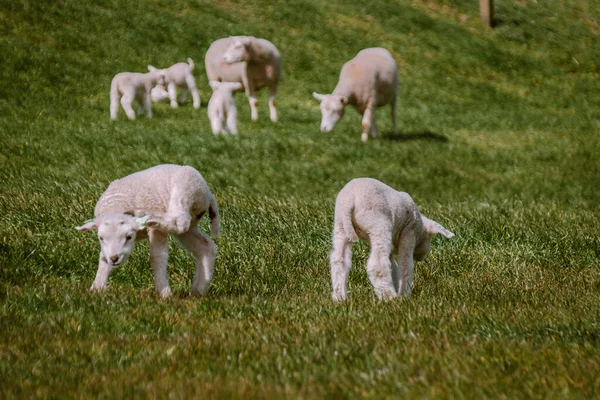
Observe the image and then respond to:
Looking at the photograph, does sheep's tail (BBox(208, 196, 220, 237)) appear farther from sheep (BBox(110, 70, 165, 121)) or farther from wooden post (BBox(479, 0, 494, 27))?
wooden post (BBox(479, 0, 494, 27))

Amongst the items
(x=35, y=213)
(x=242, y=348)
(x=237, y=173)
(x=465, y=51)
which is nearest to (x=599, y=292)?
(x=242, y=348)

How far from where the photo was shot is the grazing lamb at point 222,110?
16469mm

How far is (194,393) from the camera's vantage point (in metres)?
3.82

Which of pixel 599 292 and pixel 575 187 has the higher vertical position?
pixel 599 292

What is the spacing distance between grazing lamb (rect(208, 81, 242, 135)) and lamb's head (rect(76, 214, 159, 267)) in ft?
33.9

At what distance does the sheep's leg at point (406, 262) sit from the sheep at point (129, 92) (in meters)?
11.4

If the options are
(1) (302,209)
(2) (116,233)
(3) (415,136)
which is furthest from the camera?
(3) (415,136)

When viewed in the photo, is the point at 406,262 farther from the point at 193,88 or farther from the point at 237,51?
the point at 193,88

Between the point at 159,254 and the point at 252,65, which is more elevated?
the point at 159,254

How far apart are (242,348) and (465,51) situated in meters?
24.4

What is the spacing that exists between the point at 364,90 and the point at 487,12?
13.8m

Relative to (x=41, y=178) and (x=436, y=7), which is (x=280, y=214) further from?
(x=436, y=7)

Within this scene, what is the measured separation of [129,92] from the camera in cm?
1792

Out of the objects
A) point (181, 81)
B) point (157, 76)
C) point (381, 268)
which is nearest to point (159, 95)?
point (181, 81)
